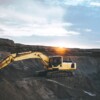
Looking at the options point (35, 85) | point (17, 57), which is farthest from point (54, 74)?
point (17, 57)

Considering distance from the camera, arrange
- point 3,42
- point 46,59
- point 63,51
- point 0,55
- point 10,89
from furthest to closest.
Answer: point 63,51 < point 3,42 < point 0,55 < point 46,59 < point 10,89

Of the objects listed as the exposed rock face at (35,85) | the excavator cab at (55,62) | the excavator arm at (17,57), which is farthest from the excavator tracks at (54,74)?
the excavator arm at (17,57)

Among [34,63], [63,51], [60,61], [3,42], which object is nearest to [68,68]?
[60,61]

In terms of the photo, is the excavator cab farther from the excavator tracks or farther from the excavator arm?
the excavator tracks

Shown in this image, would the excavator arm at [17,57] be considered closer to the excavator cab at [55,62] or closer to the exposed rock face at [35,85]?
the excavator cab at [55,62]

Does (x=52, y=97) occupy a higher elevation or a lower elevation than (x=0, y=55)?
lower

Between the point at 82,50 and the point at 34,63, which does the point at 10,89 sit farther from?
the point at 82,50

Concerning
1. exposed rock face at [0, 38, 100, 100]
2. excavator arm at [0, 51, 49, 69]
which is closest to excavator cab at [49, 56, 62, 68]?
excavator arm at [0, 51, 49, 69]

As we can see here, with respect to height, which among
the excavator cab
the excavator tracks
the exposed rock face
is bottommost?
the exposed rock face

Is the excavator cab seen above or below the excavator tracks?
above

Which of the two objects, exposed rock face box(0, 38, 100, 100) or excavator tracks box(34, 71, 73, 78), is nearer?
exposed rock face box(0, 38, 100, 100)

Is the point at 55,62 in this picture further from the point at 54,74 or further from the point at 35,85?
the point at 35,85

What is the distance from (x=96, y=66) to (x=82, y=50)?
9.27 feet

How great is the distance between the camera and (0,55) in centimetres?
3441
